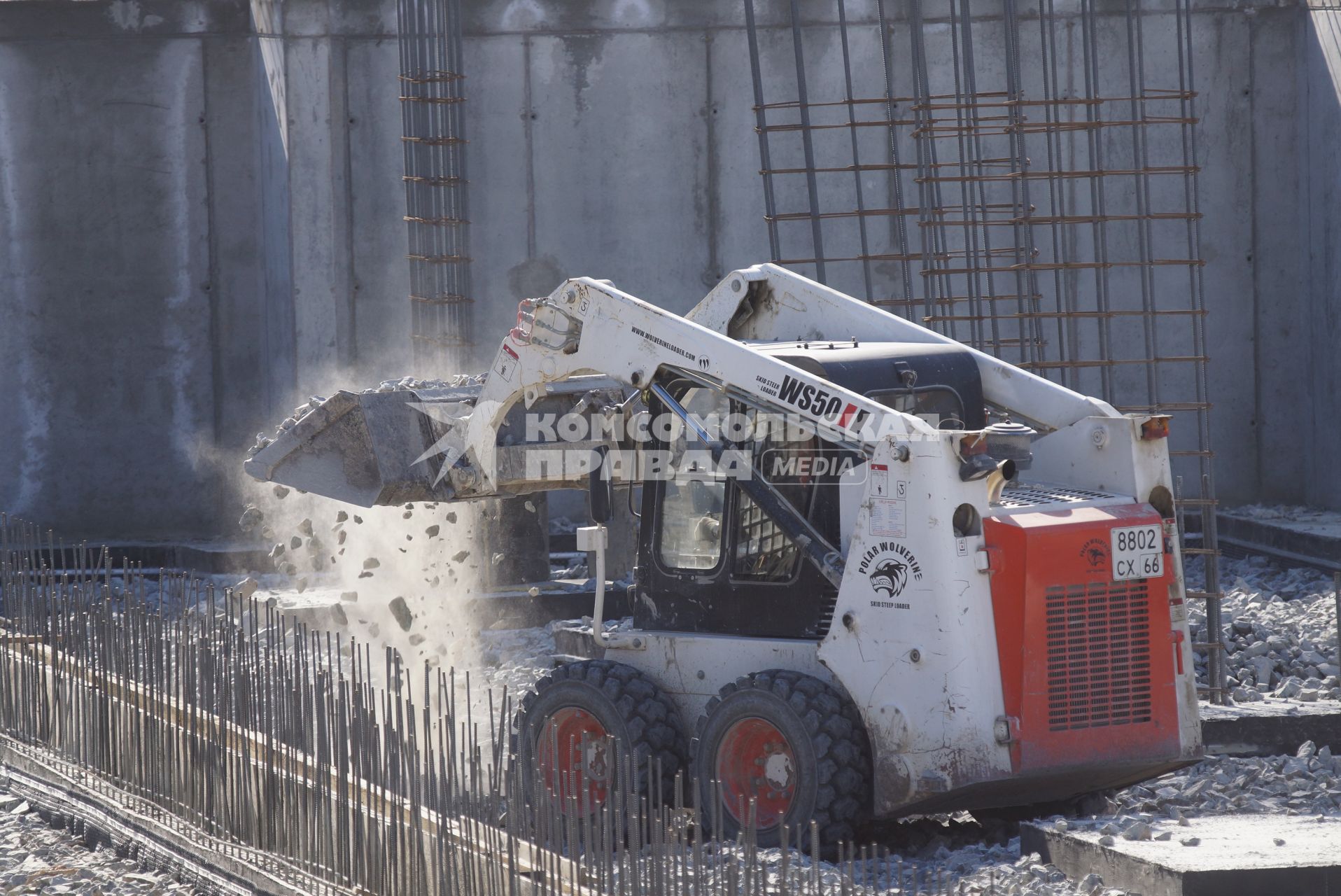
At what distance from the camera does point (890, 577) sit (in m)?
6.36

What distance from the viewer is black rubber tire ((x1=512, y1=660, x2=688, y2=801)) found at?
7156 mm

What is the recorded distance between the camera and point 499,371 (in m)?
8.17

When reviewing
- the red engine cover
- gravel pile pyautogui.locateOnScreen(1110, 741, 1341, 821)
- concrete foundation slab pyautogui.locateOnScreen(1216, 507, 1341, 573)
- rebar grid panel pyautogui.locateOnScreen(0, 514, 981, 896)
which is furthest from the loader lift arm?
concrete foundation slab pyautogui.locateOnScreen(1216, 507, 1341, 573)

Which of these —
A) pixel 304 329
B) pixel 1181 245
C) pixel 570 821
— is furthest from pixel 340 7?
pixel 570 821

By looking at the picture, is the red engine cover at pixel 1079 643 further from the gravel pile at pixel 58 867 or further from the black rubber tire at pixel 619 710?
the gravel pile at pixel 58 867

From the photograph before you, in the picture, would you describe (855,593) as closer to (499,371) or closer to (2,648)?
(499,371)

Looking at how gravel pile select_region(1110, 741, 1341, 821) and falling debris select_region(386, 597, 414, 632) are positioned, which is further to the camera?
falling debris select_region(386, 597, 414, 632)

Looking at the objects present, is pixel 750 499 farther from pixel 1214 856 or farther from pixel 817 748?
pixel 1214 856

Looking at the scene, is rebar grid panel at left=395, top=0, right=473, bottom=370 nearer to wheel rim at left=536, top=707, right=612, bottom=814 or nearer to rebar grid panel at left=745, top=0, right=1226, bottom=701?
rebar grid panel at left=745, top=0, right=1226, bottom=701

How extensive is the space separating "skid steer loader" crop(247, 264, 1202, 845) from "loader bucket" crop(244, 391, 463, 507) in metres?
0.64

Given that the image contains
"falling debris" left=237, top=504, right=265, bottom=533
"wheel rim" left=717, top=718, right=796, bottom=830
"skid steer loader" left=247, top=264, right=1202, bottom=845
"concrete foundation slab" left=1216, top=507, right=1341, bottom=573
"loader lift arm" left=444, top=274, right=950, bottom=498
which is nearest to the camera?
"skid steer loader" left=247, top=264, right=1202, bottom=845

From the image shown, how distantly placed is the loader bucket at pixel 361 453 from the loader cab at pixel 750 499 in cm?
166

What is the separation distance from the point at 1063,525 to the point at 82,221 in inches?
469
